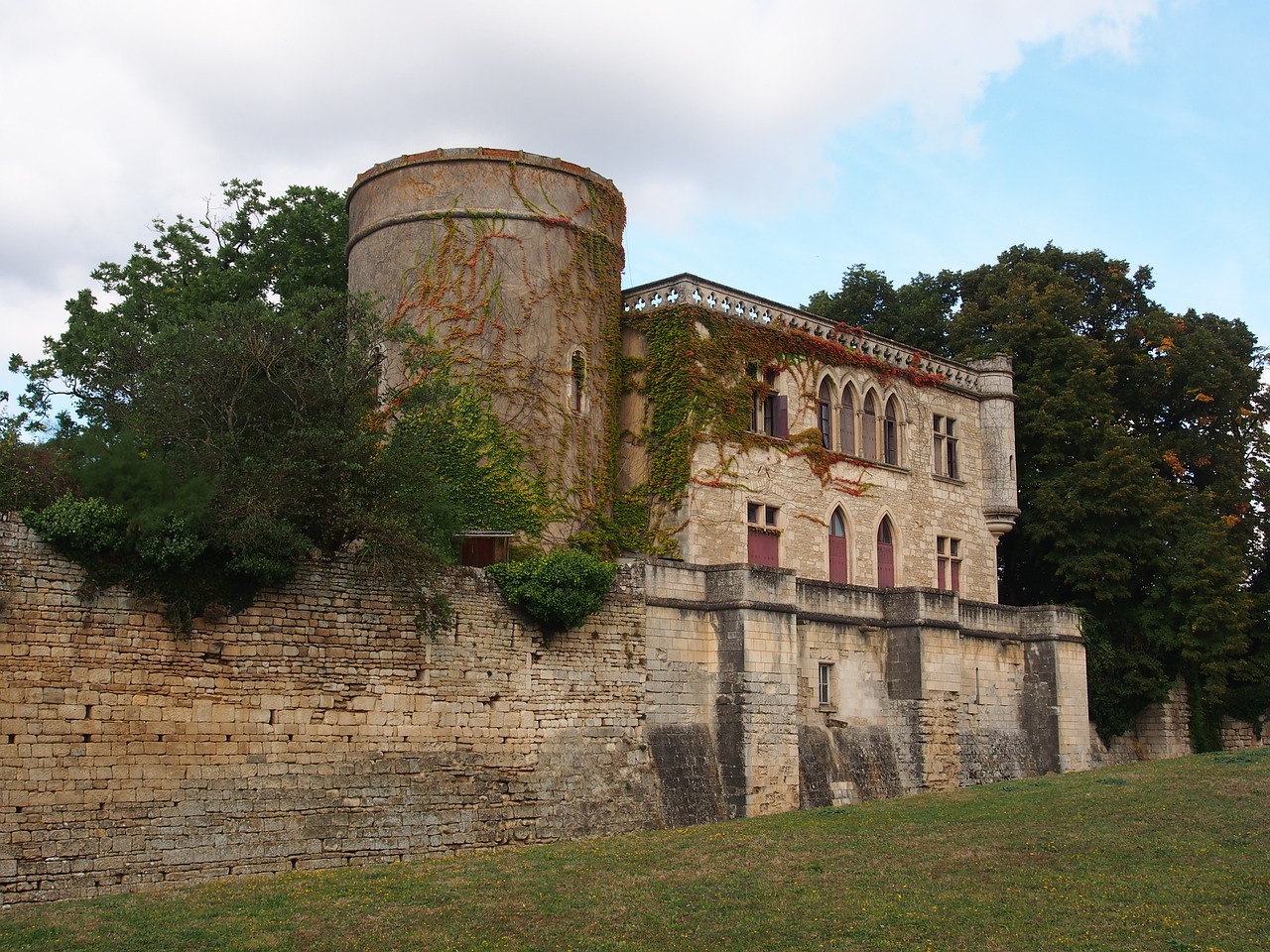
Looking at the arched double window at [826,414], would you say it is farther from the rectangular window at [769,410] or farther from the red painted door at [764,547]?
the red painted door at [764,547]

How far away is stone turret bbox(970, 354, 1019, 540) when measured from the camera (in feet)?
126

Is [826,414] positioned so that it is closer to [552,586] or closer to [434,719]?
[552,586]

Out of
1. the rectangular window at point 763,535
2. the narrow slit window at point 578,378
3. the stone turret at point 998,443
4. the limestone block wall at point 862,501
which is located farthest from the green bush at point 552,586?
the stone turret at point 998,443

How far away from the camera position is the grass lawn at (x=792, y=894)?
15867mm

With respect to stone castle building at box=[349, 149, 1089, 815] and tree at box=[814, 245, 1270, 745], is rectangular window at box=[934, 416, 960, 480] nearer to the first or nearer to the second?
stone castle building at box=[349, 149, 1089, 815]

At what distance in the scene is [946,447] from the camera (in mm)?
38156

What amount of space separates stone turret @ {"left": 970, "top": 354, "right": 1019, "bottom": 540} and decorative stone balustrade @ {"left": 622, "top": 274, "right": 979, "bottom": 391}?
1.38m

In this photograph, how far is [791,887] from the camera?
1852cm

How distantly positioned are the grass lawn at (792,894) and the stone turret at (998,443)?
1536cm

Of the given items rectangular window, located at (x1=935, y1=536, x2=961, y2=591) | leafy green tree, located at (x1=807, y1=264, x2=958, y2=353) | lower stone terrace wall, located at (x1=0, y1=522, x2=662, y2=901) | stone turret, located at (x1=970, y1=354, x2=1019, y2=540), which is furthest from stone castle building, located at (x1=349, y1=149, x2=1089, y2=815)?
leafy green tree, located at (x1=807, y1=264, x2=958, y2=353)

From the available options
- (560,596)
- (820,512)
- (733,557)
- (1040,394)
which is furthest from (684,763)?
(1040,394)

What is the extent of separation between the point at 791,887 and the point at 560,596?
7.42 metres

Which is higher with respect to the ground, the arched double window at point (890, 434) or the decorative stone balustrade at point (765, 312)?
the decorative stone balustrade at point (765, 312)

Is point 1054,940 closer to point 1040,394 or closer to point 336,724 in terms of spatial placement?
point 336,724
